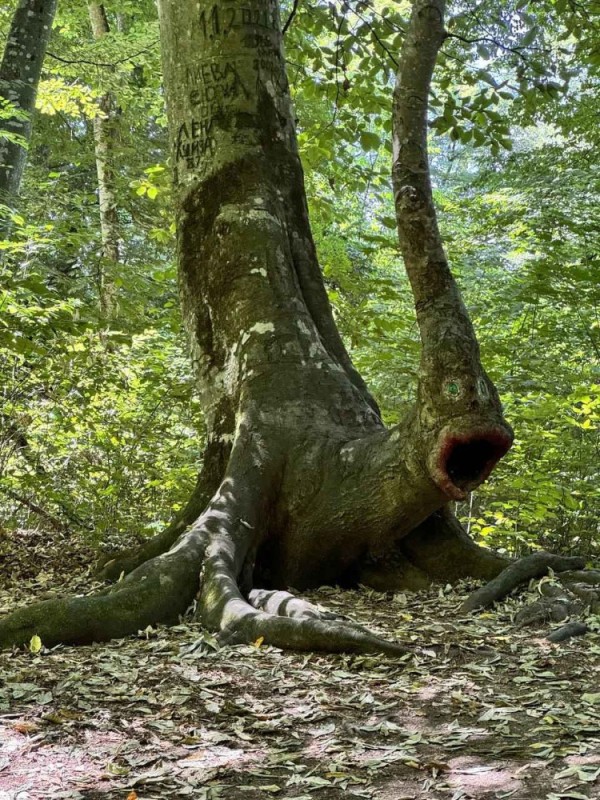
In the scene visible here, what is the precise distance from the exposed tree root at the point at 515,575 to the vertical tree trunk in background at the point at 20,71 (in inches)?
208

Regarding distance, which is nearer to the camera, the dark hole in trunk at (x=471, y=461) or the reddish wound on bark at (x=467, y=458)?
the reddish wound on bark at (x=467, y=458)

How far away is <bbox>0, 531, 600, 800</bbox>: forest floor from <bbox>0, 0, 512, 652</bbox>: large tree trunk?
278 mm

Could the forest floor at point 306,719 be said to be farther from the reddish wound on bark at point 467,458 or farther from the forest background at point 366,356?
the forest background at point 366,356

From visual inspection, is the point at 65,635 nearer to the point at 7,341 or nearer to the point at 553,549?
the point at 7,341

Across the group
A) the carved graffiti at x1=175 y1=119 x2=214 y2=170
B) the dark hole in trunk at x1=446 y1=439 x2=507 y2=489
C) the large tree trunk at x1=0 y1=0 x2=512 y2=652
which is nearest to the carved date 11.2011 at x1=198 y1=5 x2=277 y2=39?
the large tree trunk at x1=0 y1=0 x2=512 y2=652

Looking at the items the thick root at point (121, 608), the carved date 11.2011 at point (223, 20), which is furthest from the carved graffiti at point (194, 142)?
the thick root at point (121, 608)

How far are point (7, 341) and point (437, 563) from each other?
3.34 metres

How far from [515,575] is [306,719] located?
6.77ft

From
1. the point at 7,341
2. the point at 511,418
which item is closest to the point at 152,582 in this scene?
the point at 7,341

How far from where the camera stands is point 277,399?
471cm

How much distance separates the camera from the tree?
3.63m

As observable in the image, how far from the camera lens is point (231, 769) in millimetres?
2189

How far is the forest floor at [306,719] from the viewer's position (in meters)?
2.07

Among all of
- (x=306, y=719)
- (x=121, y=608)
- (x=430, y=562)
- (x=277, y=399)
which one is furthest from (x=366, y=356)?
(x=306, y=719)
